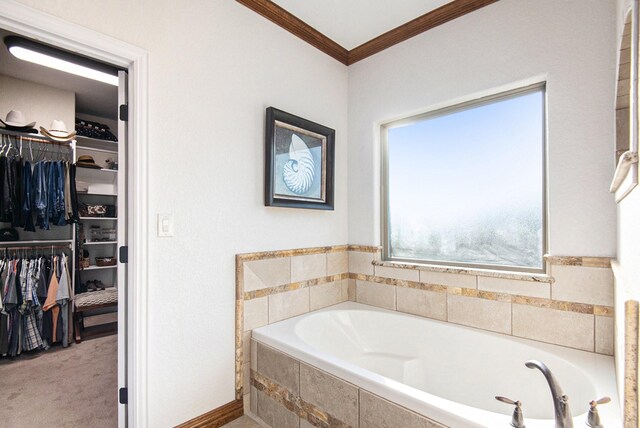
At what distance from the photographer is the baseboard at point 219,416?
1767 millimetres

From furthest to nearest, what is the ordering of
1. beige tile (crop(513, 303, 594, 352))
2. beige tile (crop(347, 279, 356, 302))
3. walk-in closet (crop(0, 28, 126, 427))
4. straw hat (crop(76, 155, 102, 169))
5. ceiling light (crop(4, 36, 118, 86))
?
straw hat (crop(76, 155, 102, 169)), beige tile (crop(347, 279, 356, 302)), walk-in closet (crop(0, 28, 126, 427)), ceiling light (crop(4, 36, 118, 86)), beige tile (crop(513, 303, 594, 352))

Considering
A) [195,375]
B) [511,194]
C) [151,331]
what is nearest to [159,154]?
[151,331]

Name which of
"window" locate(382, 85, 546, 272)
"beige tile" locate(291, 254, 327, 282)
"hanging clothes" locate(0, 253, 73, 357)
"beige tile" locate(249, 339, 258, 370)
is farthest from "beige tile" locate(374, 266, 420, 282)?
"hanging clothes" locate(0, 253, 73, 357)

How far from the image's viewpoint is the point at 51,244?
330 cm

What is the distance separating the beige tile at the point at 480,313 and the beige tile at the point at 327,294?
90 cm

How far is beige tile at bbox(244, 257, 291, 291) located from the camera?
Answer: 2053mm

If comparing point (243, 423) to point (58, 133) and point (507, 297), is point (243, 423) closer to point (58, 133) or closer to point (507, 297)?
point (507, 297)

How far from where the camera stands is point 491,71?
6.61 feet

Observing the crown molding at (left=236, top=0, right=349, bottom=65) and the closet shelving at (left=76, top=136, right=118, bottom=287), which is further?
the closet shelving at (left=76, top=136, right=118, bottom=287)

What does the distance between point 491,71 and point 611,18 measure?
573 millimetres

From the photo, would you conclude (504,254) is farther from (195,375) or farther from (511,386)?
(195,375)

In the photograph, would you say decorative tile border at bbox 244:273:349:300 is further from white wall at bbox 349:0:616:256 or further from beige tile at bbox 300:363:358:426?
white wall at bbox 349:0:616:256

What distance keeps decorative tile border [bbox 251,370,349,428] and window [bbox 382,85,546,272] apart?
1.33 meters

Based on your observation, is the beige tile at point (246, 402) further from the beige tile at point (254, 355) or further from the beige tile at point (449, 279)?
the beige tile at point (449, 279)
